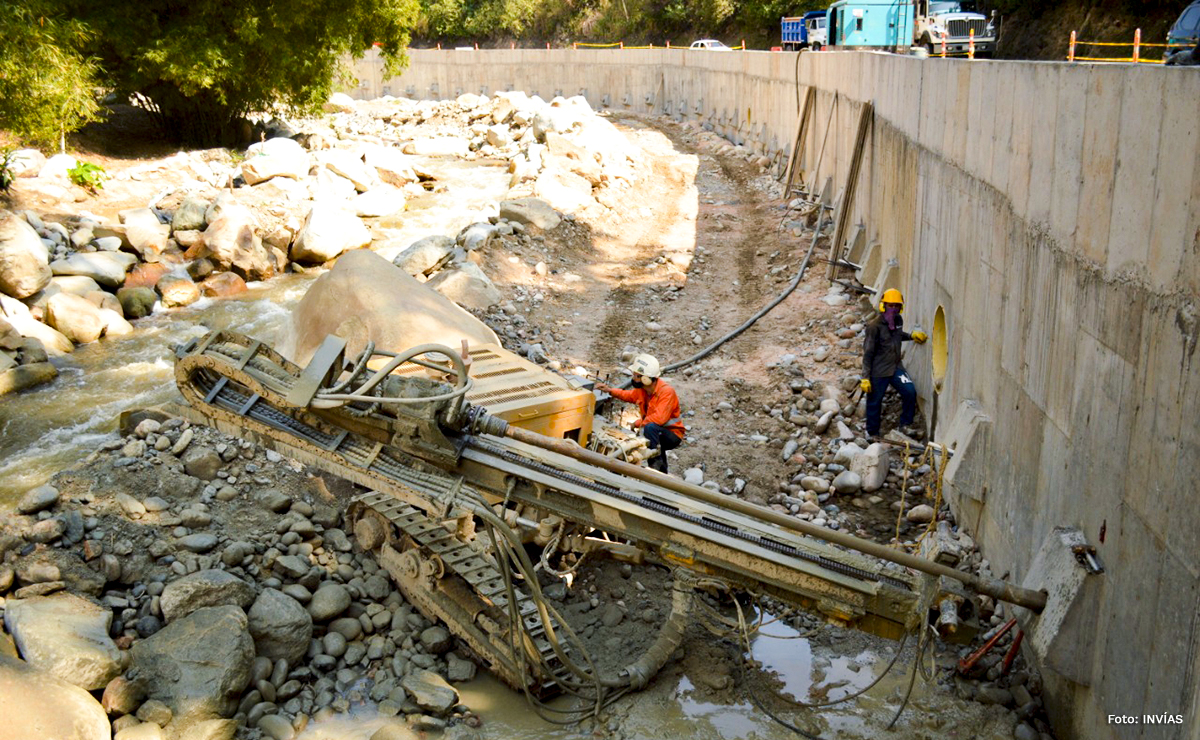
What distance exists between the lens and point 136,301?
13.6 meters

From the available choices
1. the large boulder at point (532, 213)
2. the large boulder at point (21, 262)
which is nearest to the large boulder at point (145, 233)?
Result: the large boulder at point (21, 262)

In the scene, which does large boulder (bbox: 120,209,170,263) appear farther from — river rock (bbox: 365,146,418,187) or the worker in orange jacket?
the worker in orange jacket

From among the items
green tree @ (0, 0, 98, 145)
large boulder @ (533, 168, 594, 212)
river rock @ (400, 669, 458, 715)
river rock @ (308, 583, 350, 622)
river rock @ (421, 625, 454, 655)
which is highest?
green tree @ (0, 0, 98, 145)

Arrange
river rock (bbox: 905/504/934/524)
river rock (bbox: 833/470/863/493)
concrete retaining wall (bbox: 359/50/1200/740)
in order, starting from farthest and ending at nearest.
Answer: river rock (bbox: 833/470/863/493), river rock (bbox: 905/504/934/524), concrete retaining wall (bbox: 359/50/1200/740)

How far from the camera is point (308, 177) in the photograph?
1964 centimetres

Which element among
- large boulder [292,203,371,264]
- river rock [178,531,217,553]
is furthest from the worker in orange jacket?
large boulder [292,203,371,264]

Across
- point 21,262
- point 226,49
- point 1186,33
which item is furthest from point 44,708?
point 226,49

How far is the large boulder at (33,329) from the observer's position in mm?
12023

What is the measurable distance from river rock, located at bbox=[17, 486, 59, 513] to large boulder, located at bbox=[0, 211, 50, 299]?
22.4 feet

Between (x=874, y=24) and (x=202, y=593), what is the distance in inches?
993

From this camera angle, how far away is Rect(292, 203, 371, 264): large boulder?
15.7 metres

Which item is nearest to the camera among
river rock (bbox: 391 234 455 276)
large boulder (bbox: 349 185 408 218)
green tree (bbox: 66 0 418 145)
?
river rock (bbox: 391 234 455 276)

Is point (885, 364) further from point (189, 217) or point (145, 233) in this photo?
point (189, 217)

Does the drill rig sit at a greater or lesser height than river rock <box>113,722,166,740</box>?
greater
